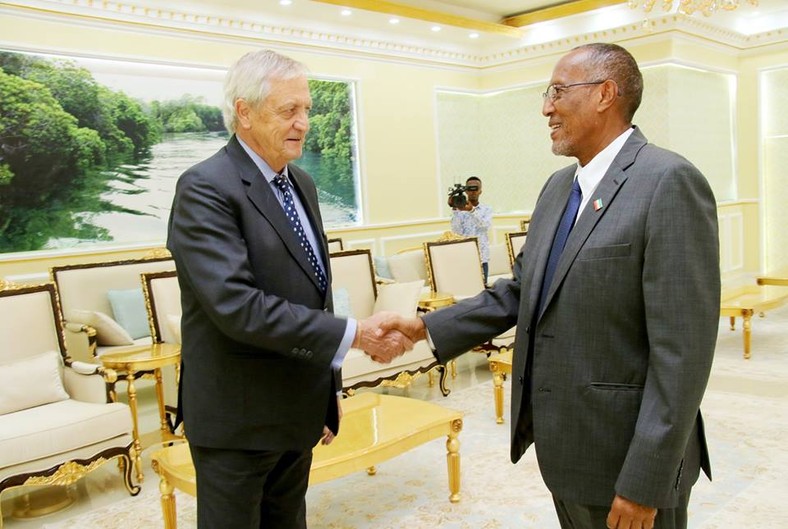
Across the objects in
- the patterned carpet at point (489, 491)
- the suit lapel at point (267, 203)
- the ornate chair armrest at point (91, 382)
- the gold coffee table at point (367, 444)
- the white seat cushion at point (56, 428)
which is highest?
the suit lapel at point (267, 203)

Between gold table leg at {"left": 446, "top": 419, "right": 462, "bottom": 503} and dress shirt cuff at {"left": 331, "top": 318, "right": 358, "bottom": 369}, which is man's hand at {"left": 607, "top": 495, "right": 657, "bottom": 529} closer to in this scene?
dress shirt cuff at {"left": 331, "top": 318, "right": 358, "bottom": 369}

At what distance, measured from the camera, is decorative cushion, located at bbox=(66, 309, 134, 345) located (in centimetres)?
501

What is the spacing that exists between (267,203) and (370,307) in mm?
→ 3765

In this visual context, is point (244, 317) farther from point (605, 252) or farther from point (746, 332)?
point (746, 332)

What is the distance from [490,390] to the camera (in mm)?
5250

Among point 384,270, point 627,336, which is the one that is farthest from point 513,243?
point 627,336

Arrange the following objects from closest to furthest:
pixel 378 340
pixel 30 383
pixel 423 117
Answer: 1. pixel 378 340
2. pixel 30 383
3. pixel 423 117

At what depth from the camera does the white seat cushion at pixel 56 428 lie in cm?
320

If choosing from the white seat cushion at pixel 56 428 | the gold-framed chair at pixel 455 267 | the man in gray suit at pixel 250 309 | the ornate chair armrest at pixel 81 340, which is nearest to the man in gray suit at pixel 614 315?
the man in gray suit at pixel 250 309

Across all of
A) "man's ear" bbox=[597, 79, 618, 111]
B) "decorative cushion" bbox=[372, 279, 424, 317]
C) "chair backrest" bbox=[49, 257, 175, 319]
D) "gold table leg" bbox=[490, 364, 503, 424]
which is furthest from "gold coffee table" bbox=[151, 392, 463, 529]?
"chair backrest" bbox=[49, 257, 175, 319]

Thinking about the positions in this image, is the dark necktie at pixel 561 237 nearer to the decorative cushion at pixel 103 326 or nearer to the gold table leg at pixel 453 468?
the gold table leg at pixel 453 468

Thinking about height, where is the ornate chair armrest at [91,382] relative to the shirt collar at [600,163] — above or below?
below

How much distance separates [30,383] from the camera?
11.9 ft

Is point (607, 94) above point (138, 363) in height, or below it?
above
